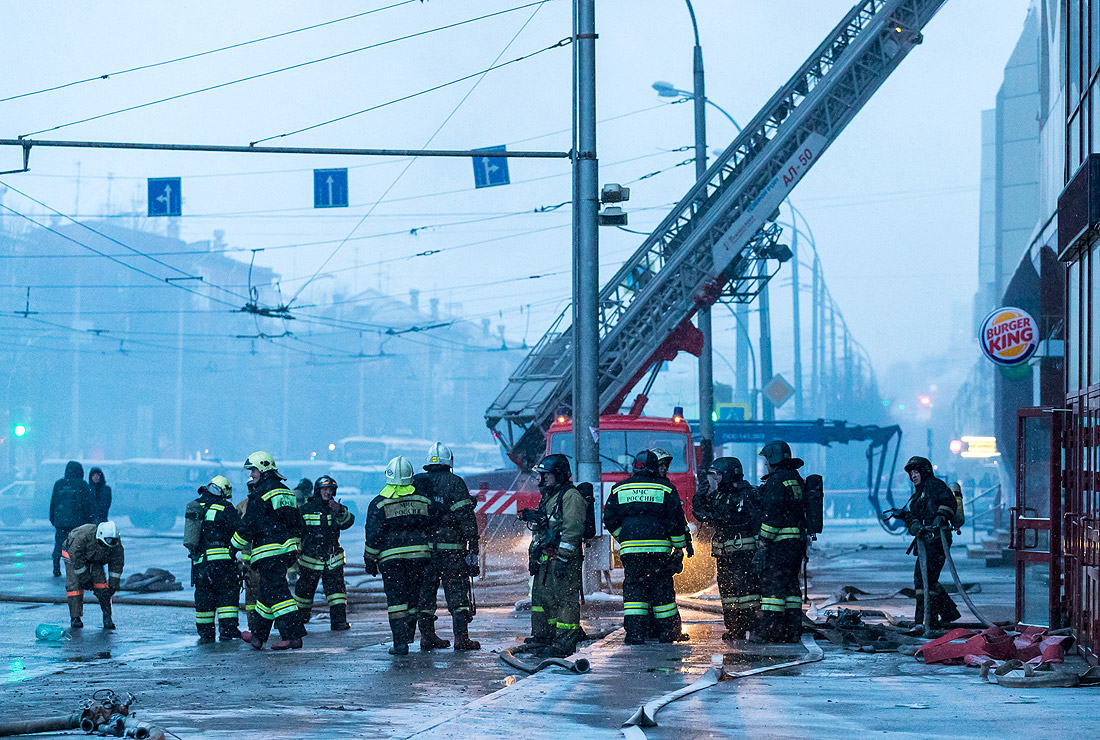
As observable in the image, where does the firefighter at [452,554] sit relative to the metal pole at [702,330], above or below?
below

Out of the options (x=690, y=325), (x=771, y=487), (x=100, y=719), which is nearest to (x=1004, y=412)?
(x=690, y=325)

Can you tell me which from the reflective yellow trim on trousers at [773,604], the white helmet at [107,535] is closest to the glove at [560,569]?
the reflective yellow trim on trousers at [773,604]

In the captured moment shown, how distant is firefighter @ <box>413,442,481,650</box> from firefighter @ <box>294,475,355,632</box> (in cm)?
166

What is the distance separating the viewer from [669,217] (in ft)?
64.7

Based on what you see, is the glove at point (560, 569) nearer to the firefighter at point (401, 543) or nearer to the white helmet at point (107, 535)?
the firefighter at point (401, 543)

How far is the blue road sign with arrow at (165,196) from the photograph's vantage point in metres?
20.0

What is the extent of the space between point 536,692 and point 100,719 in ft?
8.98

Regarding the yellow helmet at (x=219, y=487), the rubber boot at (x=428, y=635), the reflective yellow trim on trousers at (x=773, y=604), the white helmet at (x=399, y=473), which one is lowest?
the rubber boot at (x=428, y=635)

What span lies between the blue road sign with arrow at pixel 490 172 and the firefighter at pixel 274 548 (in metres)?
7.70

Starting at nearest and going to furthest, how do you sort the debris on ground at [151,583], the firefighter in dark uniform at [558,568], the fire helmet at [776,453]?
the firefighter in dark uniform at [558,568] < the fire helmet at [776,453] < the debris on ground at [151,583]

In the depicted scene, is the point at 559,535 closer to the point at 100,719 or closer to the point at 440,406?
the point at 100,719

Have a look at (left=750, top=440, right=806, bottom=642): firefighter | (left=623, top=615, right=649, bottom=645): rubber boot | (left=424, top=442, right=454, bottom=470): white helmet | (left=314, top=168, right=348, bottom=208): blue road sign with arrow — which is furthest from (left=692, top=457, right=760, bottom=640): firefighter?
(left=314, top=168, right=348, bottom=208): blue road sign with arrow

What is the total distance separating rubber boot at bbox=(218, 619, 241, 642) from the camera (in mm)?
11711

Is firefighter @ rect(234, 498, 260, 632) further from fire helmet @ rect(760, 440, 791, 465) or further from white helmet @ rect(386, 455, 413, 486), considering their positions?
fire helmet @ rect(760, 440, 791, 465)
